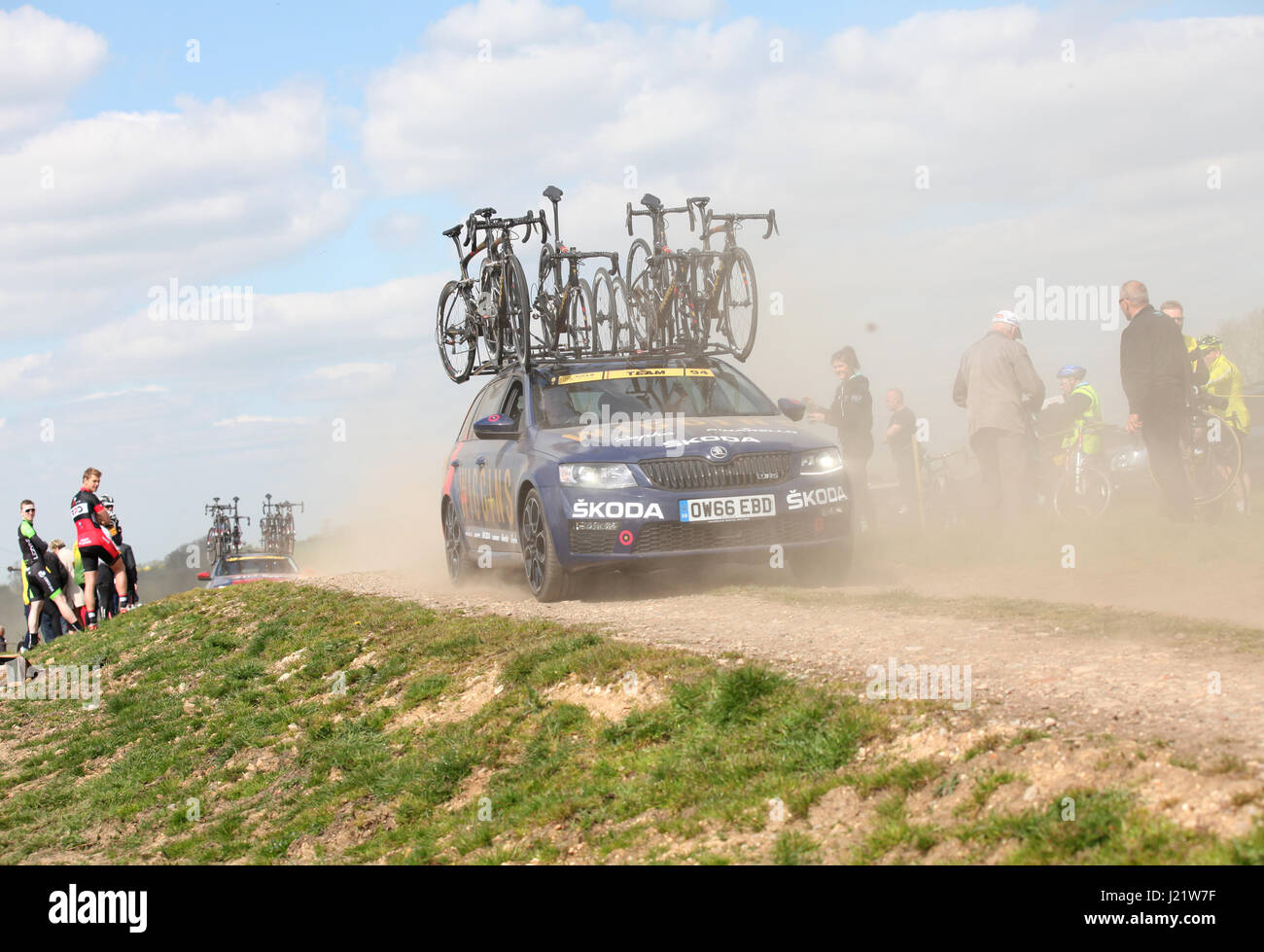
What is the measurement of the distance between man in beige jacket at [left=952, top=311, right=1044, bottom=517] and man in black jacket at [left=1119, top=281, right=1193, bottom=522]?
3.56 ft

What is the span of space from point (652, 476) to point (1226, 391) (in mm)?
6629

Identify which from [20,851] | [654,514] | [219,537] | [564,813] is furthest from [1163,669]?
[219,537]

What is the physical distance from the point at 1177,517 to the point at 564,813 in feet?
25.6

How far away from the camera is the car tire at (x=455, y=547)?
12750 mm

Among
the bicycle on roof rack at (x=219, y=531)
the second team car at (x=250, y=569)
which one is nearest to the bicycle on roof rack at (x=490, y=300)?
the second team car at (x=250, y=569)

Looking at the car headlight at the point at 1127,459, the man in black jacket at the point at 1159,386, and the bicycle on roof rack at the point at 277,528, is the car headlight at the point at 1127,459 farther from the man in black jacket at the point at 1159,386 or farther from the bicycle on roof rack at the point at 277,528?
the bicycle on roof rack at the point at 277,528

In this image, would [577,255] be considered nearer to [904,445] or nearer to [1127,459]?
[904,445]

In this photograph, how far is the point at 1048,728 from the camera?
4645 mm

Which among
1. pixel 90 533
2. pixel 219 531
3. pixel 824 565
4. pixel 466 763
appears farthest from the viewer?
pixel 219 531

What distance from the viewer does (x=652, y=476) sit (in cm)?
961

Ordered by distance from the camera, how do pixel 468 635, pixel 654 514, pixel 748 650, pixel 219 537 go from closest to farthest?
pixel 748 650
pixel 468 635
pixel 654 514
pixel 219 537

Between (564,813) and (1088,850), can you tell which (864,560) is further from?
(1088,850)

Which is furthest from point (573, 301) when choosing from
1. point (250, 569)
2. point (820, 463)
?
point (250, 569)

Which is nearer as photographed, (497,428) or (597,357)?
(497,428)
